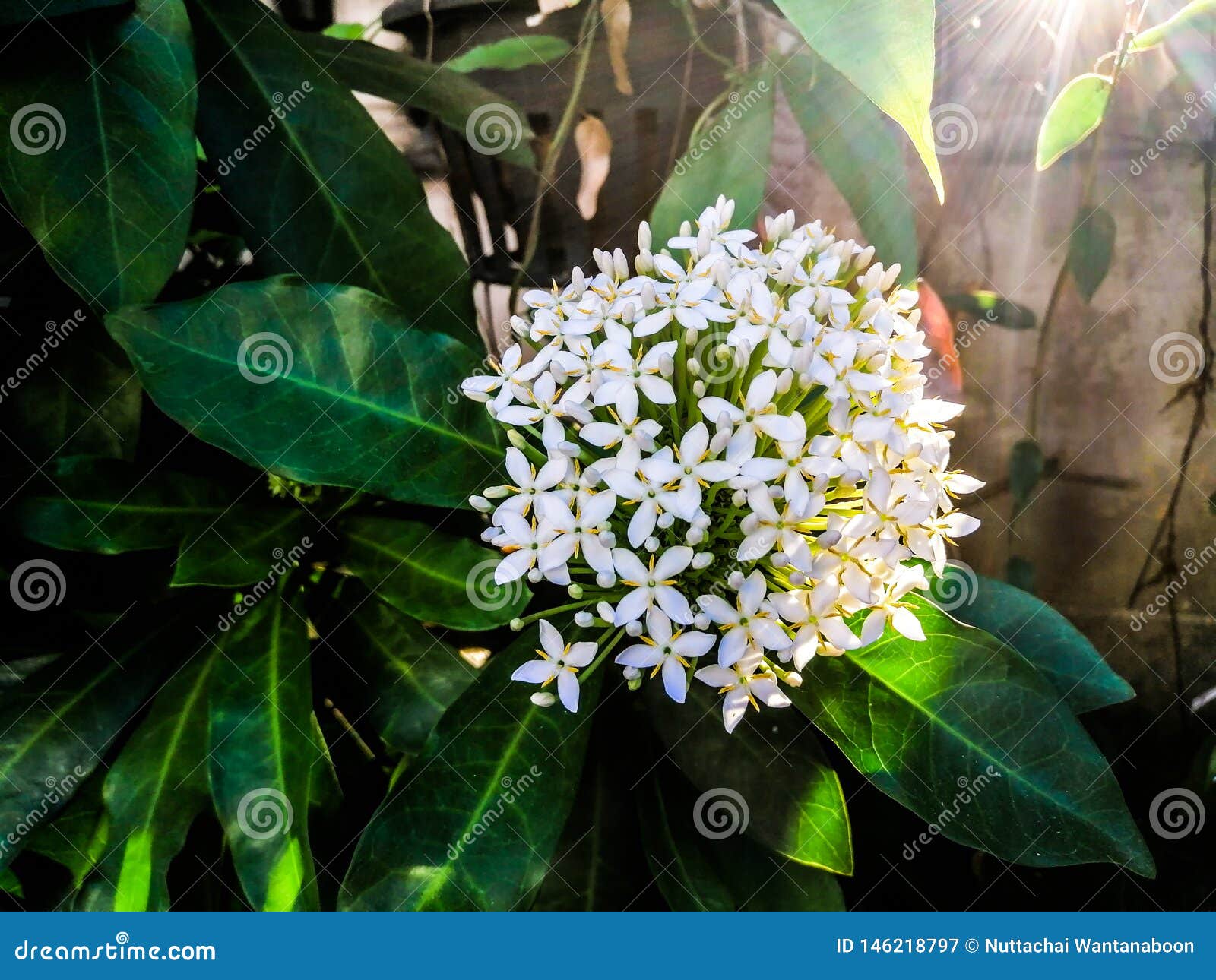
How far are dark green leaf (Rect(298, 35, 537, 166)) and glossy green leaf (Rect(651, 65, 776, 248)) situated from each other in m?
0.19

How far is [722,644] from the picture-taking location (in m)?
0.50

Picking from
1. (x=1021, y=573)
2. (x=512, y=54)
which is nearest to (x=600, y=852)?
(x=1021, y=573)

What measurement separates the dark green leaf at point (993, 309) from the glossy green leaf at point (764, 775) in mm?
529

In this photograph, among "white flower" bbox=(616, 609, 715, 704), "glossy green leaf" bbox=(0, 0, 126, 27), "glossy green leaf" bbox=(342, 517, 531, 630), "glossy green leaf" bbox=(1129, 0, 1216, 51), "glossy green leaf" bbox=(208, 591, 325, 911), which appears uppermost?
"glossy green leaf" bbox=(1129, 0, 1216, 51)

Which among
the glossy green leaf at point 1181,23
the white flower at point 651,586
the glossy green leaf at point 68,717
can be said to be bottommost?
the glossy green leaf at point 68,717

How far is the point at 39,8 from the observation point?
0.57 metres

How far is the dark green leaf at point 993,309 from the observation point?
36.5 inches

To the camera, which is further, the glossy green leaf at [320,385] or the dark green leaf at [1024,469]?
the dark green leaf at [1024,469]

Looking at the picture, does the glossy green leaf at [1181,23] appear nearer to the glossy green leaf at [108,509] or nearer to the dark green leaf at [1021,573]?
the dark green leaf at [1021,573]

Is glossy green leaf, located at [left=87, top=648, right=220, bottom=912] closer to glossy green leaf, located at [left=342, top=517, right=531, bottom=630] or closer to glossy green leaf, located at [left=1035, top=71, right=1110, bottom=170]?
glossy green leaf, located at [left=342, top=517, right=531, bottom=630]

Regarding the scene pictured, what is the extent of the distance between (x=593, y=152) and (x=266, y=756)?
689 mm

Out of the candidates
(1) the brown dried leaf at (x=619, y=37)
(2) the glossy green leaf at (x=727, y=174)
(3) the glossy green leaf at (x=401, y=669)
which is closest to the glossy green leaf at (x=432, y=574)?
(3) the glossy green leaf at (x=401, y=669)

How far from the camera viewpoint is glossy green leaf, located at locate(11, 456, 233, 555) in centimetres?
61

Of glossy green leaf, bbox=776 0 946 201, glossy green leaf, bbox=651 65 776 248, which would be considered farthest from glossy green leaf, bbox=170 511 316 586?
glossy green leaf, bbox=776 0 946 201
